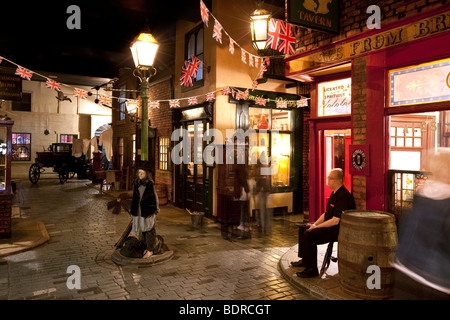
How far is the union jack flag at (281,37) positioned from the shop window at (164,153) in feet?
20.3

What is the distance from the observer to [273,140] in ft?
34.7

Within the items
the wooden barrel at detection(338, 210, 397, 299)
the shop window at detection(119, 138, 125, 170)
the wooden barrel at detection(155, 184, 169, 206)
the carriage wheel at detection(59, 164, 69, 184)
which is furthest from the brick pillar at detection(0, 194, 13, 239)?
the carriage wheel at detection(59, 164, 69, 184)

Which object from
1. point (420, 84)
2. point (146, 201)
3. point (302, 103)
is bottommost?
point (146, 201)

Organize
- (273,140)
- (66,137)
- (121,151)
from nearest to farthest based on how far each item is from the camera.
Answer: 1. (273,140)
2. (121,151)
3. (66,137)

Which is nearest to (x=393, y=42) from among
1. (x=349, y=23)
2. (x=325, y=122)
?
(x=349, y=23)

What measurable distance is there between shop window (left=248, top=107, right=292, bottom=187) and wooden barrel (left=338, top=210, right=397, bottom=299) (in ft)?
19.2

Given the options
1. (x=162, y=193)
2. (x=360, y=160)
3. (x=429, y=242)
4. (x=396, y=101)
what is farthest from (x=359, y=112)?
(x=162, y=193)

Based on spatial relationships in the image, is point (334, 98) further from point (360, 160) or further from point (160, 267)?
point (160, 267)

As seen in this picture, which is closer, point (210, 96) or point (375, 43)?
point (375, 43)

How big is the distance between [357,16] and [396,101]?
1695mm

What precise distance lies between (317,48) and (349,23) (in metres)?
0.74

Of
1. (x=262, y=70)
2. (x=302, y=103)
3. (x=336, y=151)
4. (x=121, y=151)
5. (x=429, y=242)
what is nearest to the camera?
(x=429, y=242)
